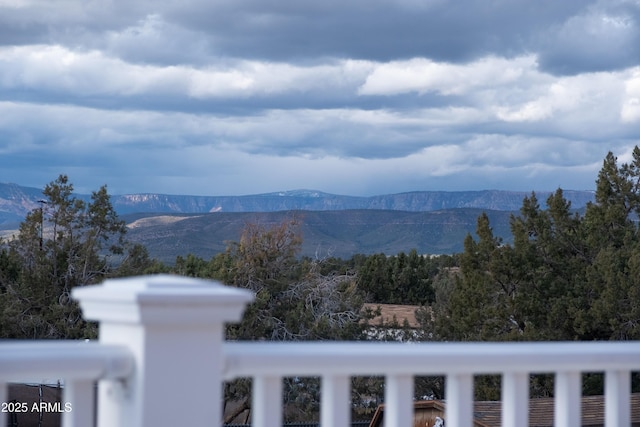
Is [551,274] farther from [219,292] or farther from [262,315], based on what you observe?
[219,292]

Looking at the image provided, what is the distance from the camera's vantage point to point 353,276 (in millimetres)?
25500

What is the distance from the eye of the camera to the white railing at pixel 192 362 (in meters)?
1.68

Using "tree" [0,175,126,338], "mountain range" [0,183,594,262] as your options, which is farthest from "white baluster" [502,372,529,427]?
"mountain range" [0,183,594,262]

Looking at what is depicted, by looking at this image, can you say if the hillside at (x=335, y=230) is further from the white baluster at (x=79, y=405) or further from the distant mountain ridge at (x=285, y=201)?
the white baluster at (x=79, y=405)

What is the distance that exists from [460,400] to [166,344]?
741 mm

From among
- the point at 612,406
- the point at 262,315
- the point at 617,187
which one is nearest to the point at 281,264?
the point at 262,315

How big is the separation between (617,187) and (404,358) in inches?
1022

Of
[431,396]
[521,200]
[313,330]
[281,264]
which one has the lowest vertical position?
[431,396]

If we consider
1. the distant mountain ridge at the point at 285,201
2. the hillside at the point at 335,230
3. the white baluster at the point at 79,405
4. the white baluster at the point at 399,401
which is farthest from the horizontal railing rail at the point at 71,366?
the distant mountain ridge at the point at 285,201

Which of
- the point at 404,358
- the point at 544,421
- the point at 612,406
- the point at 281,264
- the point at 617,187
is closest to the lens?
the point at 404,358

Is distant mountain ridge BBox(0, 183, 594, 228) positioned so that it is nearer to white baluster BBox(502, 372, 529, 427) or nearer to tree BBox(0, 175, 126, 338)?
tree BBox(0, 175, 126, 338)

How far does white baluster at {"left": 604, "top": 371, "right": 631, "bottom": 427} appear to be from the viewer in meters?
2.20

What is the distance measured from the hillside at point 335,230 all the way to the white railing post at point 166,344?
22948 mm

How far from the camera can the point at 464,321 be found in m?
24.0
